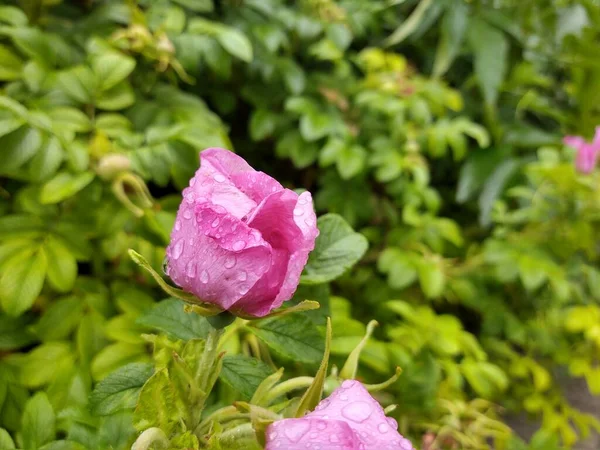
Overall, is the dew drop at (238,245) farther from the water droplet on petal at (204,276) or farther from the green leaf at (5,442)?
the green leaf at (5,442)

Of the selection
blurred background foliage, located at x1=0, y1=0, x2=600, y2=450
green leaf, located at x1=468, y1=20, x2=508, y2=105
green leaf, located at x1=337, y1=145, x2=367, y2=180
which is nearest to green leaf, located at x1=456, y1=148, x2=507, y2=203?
blurred background foliage, located at x1=0, y1=0, x2=600, y2=450

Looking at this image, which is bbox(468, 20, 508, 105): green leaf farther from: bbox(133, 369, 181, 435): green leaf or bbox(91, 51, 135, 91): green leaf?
bbox(133, 369, 181, 435): green leaf

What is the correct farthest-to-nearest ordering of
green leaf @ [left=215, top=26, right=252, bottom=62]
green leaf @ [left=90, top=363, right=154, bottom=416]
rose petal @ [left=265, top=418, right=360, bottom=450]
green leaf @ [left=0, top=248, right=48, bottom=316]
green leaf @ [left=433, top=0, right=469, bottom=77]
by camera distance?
green leaf @ [left=433, top=0, right=469, bottom=77] < green leaf @ [left=215, top=26, right=252, bottom=62] < green leaf @ [left=0, top=248, right=48, bottom=316] < green leaf @ [left=90, top=363, right=154, bottom=416] < rose petal @ [left=265, top=418, right=360, bottom=450]

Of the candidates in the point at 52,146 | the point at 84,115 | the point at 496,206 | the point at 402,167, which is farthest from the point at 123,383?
the point at 496,206

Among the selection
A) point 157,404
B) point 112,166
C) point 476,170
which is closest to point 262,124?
point 112,166

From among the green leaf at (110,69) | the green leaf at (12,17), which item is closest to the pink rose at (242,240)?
the green leaf at (110,69)

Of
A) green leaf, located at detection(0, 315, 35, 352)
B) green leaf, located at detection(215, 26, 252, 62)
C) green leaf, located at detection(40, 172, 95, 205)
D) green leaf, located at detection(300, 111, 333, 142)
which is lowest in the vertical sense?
green leaf, located at detection(0, 315, 35, 352)

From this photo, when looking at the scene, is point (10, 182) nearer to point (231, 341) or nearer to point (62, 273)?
point (62, 273)
